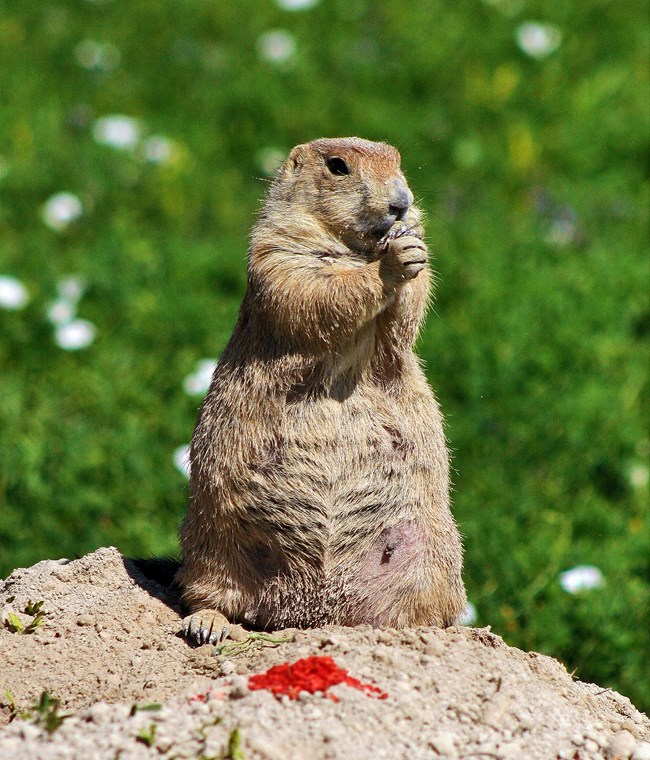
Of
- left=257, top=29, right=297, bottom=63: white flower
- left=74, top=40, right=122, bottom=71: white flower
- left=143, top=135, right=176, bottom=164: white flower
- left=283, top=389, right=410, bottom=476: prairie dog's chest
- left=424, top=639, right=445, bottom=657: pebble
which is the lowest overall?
left=424, top=639, right=445, bottom=657: pebble

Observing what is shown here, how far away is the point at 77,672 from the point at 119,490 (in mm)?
2936

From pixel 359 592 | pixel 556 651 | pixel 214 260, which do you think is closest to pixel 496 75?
pixel 214 260

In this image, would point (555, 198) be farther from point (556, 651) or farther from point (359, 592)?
point (359, 592)

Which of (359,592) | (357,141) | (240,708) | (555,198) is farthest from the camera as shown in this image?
(555,198)

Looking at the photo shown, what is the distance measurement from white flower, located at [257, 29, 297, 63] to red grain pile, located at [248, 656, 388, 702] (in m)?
8.25

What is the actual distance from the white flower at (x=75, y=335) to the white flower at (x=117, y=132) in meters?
2.41

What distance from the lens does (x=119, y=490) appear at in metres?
6.82

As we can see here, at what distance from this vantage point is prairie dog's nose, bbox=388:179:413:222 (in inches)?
166

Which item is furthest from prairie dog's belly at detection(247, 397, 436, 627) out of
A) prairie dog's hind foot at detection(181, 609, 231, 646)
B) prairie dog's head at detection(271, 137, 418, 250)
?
prairie dog's head at detection(271, 137, 418, 250)

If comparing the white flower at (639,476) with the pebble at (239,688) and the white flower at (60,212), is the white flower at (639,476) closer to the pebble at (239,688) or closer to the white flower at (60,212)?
the pebble at (239,688)

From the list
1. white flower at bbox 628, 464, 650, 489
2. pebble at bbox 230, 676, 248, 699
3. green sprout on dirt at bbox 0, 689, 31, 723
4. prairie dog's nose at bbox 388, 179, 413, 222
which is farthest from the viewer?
white flower at bbox 628, 464, 650, 489

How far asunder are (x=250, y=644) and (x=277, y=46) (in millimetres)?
8083

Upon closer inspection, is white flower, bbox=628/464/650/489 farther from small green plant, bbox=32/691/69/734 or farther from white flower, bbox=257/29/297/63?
white flower, bbox=257/29/297/63

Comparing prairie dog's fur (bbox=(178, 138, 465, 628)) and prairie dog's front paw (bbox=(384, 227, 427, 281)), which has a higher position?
prairie dog's front paw (bbox=(384, 227, 427, 281))
